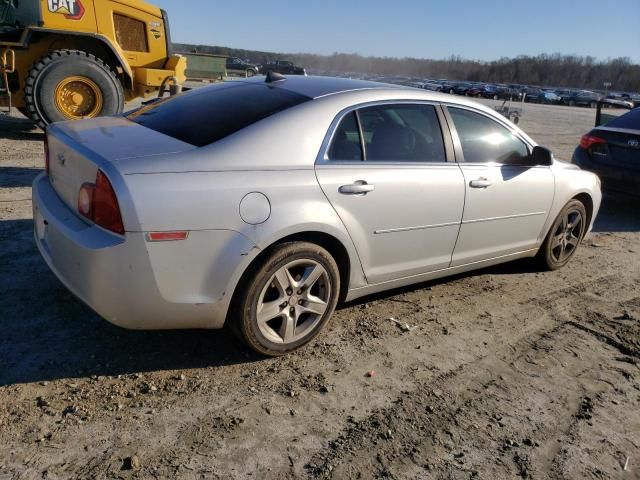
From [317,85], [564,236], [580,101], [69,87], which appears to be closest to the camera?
[317,85]

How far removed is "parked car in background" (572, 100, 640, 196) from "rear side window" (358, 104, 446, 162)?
170 inches

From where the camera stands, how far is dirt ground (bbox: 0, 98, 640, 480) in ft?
8.00

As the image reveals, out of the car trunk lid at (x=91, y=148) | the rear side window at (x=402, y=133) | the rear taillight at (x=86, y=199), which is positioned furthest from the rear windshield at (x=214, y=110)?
the rear taillight at (x=86, y=199)

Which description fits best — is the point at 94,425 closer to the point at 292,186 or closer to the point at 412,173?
the point at 292,186

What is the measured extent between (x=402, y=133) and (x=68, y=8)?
7.23 meters

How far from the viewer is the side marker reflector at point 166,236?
263cm

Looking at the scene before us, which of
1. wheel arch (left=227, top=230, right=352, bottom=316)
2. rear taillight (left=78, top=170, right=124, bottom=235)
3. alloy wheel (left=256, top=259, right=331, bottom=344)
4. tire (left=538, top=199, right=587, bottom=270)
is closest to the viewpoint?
rear taillight (left=78, top=170, right=124, bottom=235)

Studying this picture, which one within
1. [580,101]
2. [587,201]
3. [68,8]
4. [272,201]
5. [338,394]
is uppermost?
[68,8]

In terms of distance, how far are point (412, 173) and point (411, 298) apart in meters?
1.08

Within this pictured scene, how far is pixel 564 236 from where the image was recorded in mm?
5008

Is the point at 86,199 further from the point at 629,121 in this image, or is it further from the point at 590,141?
the point at 629,121

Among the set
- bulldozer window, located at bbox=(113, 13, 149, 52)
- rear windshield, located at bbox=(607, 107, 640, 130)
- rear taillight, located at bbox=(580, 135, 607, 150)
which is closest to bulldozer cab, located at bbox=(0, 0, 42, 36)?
bulldozer window, located at bbox=(113, 13, 149, 52)

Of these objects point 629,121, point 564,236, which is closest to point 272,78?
point 564,236

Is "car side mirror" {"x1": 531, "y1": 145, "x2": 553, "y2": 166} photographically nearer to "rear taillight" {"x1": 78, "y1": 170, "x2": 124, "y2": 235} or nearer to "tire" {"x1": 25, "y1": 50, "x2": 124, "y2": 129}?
"rear taillight" {"x1": 78, "y1": 170, "x2": 124, "y2": 235}
